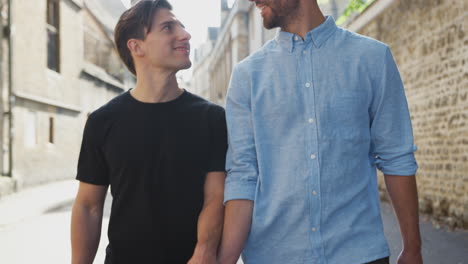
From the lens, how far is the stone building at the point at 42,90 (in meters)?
12.5

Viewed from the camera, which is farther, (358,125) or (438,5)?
(438,5)

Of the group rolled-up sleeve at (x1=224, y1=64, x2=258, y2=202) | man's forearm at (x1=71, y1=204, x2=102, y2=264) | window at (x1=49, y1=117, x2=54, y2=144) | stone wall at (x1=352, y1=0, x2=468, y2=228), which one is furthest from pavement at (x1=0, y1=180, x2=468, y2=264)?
window at (x1=49, y1=117, x2=54, y2=144)

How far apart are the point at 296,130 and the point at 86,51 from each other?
873 inches

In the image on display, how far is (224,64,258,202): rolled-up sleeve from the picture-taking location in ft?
6.31

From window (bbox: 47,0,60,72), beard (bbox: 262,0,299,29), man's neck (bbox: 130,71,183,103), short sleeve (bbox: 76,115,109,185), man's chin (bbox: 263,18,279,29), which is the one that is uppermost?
window (bbox: 47,0,60,72)

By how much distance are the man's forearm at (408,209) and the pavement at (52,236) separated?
11.9ft

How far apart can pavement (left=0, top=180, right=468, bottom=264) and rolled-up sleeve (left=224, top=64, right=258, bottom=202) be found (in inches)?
140

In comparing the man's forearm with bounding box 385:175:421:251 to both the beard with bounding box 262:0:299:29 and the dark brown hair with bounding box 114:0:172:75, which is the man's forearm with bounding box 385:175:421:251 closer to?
the beard with bounding box 262:0:299:29

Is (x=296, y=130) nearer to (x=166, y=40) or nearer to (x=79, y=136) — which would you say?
(x=166, y=40)

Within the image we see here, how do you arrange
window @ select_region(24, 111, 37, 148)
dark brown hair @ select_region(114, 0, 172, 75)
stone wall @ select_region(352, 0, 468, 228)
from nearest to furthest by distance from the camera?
dark brown hair @ select_region(114, 0, 172, 75) → stone wall @ select_region(352, 0, 468, 228) → window @ select_region(24, 111, 37, 148)

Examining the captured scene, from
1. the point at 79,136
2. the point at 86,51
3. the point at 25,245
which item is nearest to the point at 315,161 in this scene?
the point at 25,245

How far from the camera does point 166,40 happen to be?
2.46 meters

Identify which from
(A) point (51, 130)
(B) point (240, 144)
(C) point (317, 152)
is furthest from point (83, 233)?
(A) point (51, 130)

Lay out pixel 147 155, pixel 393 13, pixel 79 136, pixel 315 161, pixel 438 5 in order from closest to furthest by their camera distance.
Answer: pixel 315 161 → pixel 147 155 → pixel 438 5 → pixel 393 13 → pixel 79 136
